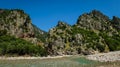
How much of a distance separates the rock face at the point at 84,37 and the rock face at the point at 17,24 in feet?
86.6

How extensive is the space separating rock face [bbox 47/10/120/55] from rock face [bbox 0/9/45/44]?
1040 inches

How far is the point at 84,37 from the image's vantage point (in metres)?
133

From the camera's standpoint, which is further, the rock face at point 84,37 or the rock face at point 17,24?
the rock face at point 17,24

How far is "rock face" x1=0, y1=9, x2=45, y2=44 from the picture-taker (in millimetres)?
152375

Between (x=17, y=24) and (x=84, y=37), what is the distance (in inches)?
1918

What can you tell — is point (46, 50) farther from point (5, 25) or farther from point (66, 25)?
point (5, 25)

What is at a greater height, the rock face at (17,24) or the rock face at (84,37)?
the rock face at (17,24)

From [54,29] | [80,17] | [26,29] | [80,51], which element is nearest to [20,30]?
[26,29]

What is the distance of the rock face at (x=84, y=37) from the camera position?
12494cm

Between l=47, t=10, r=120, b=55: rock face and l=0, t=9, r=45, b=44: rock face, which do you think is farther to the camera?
l=0, t=9, r=45, b=44: rock face

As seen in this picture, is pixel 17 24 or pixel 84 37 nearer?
pixel 84 37

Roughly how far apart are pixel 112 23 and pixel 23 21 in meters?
61.6

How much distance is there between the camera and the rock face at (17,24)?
15238 cm

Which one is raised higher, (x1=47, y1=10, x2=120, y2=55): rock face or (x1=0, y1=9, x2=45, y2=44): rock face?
(x1=0, y1=9, x2=45, y2=44): rock face
